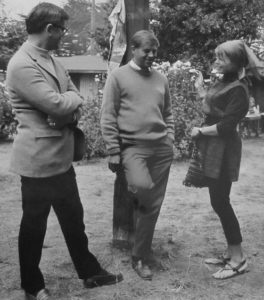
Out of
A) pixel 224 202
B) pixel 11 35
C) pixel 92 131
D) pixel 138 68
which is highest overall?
pixel 11 35

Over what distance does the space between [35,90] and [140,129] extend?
1.07 metres

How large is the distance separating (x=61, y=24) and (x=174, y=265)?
230 centimetres

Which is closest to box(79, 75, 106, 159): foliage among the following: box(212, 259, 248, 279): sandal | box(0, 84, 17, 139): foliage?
box(0, 84, 17, 139): foliage

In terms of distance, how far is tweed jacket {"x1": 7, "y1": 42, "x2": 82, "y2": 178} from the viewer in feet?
10.6

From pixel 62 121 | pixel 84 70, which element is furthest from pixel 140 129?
pixel 84 70

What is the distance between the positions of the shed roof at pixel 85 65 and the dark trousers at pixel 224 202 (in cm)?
1963

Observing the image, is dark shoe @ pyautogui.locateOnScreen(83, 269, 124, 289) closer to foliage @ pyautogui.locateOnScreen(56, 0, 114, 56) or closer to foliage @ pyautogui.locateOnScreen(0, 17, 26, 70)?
foliage @ pyautogui.locateOnScreen(0, 17, 26, 70)

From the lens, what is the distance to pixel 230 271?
13.6ft

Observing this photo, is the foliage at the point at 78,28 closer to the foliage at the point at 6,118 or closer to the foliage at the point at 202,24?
the foliage at the point at 202,24

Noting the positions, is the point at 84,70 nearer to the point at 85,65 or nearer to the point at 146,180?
the point at 85,65

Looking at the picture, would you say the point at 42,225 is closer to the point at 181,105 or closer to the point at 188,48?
the point at 181,105

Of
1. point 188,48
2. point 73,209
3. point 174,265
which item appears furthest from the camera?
point 188,48

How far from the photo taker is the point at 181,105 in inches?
405

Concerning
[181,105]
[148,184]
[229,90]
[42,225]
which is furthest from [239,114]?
[181,105]
